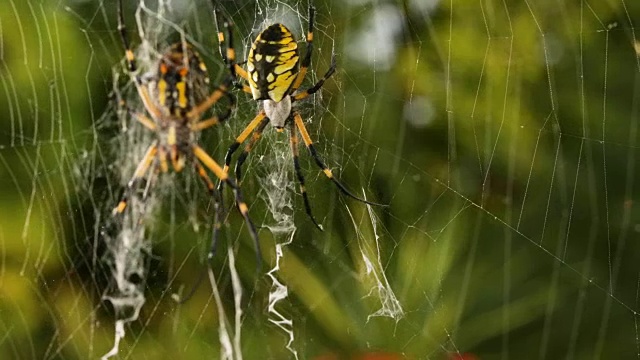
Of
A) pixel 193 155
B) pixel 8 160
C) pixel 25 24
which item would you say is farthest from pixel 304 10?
pixel 8 160

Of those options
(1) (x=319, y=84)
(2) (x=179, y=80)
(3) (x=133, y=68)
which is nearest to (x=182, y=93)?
(2) (x=179, y=80)

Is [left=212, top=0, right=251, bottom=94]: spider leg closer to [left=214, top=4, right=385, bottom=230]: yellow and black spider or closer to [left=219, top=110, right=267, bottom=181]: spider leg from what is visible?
[left=214, top=4, right=385, bottom=230]: yellow and black spider

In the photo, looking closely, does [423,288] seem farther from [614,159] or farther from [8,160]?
[8,160]

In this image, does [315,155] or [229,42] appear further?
[315,155]

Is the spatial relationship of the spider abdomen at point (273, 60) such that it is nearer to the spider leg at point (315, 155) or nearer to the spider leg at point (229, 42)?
the spider leg at point (229, 42)

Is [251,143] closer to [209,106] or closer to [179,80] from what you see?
[209,106]

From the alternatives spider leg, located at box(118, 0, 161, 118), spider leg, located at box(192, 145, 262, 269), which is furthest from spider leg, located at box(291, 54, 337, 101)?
spider leg, located at box(118, 0, 161, 118)

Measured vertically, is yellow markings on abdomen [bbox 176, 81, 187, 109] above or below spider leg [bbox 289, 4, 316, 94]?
below
